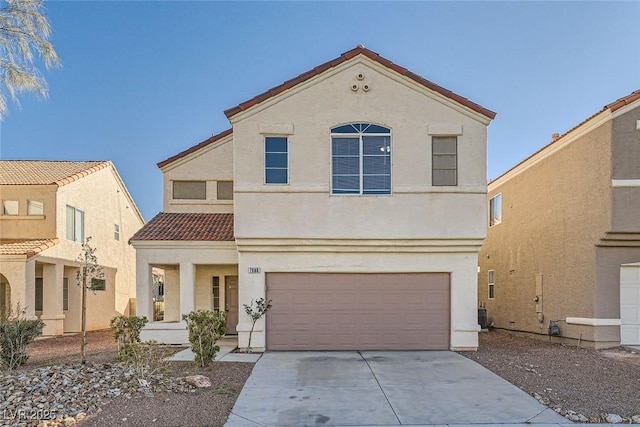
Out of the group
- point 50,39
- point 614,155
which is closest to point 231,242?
point 50,39

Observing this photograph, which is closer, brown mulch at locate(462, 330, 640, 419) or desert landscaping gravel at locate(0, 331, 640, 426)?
desert landscaping gravel at locate(0, 331, 640, 426)

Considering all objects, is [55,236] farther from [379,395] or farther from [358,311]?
[379,395]

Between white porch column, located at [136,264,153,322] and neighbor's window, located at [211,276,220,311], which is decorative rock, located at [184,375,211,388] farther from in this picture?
neighbor's window, located at [211,276,220,311]

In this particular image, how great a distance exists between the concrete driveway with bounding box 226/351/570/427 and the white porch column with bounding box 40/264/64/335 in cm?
1126

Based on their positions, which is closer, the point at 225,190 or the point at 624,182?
the point at 624,182

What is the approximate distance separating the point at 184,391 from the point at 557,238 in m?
12.3

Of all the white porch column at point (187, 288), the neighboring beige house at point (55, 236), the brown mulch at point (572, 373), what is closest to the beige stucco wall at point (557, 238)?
the brown mulch at point (572, 373)

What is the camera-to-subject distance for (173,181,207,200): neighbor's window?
1689 centimetres

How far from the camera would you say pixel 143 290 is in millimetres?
14391

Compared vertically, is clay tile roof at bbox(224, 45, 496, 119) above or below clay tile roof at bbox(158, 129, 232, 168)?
above

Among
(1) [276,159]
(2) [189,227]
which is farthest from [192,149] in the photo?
(1) [276,159]

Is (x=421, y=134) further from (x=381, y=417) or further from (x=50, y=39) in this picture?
(x=50, y=39)

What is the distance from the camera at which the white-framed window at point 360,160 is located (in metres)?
13.1

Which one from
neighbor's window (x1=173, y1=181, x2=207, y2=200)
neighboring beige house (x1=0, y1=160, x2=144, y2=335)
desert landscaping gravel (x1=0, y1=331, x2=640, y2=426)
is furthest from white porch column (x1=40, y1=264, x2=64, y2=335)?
desert landscaping gravel (x1=0, y1=331, x2=640, y2=426)
